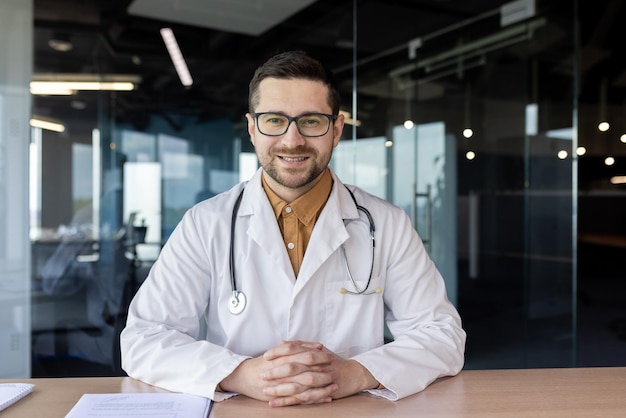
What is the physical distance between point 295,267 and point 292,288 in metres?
0.07

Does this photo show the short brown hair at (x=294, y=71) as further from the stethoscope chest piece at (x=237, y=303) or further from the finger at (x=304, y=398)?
the finger at (x=304, y=398)

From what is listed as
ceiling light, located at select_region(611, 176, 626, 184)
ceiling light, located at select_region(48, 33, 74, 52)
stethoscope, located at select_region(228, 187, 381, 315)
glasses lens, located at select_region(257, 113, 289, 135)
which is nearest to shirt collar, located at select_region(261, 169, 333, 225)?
stethoscope, located at select_region(228, 187, 381, 315)

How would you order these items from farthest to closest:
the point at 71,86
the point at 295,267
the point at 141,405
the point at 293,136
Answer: the point at 71,86 < the point at 295,267 < the point at 293,136 < the point at 141,405

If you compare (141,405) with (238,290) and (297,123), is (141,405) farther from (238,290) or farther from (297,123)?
(297,123)

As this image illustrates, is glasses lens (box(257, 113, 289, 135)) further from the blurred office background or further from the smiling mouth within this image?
the blurred office background

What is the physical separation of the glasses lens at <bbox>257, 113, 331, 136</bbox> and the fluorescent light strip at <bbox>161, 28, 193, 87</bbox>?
2.75 m

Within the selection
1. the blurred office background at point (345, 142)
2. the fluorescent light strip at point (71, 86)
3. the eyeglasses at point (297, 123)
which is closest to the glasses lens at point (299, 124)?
the eyeglasses at point (297, 123)

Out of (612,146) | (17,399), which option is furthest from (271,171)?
(612,146)

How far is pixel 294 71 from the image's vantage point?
60.1 inches

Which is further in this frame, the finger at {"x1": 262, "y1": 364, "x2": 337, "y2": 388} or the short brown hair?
the short brown hair

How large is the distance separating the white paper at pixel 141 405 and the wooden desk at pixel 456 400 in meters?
0.03

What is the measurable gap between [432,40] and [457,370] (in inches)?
159

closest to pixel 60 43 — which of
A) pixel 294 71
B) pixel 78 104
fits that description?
pixel 78 104

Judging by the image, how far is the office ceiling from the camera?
377 centimetres
